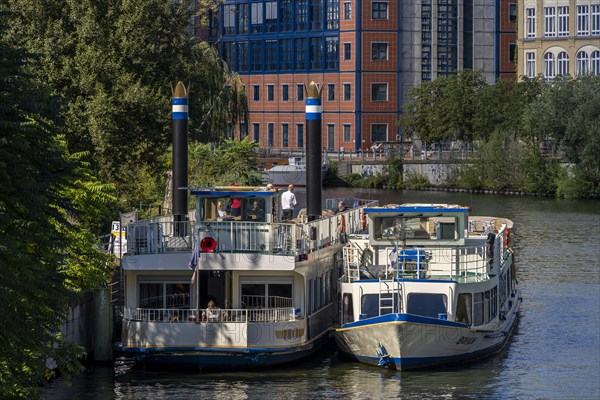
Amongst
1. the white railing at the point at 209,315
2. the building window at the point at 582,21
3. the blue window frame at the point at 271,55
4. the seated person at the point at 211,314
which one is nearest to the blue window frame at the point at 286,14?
the blue window frame at the point at 271,55

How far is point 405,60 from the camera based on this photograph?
114 metres

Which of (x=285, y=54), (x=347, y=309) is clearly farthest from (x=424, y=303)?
(x=285, y=54)

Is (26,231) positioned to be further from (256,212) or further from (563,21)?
(563,21)

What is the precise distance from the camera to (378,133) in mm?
114688

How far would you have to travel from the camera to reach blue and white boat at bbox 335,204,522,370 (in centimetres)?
3722

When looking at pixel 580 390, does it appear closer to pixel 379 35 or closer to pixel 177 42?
pixel 177 42

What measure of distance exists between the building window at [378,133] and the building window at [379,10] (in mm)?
7433

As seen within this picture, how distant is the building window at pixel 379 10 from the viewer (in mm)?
112625

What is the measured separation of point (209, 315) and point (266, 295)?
1564 mm

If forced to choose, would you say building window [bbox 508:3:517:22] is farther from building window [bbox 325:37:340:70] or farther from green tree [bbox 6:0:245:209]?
green tree [bbox 6:0:245:209]

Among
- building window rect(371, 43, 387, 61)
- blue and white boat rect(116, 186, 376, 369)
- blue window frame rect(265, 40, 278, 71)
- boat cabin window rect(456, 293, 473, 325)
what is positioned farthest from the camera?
blue window frame rect(265, 40, 278, 71)

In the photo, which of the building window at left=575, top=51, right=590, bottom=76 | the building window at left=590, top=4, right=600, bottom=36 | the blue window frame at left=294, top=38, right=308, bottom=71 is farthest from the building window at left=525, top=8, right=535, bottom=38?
the blue window frame at left=294, top=38, right=308, bottom=71

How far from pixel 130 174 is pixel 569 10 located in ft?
208

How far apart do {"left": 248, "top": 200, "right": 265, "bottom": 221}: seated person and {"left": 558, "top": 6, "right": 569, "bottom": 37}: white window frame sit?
75.5m
